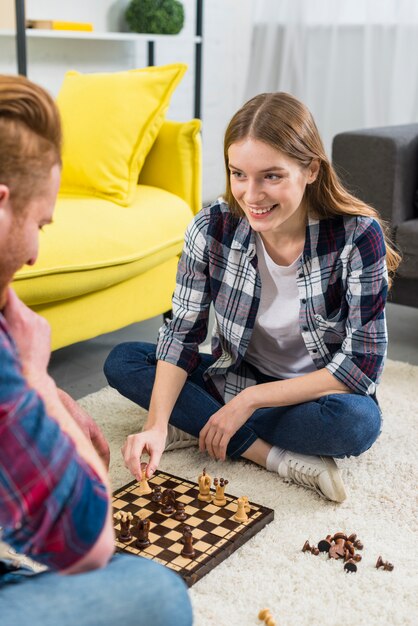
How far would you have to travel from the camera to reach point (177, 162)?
2.81m

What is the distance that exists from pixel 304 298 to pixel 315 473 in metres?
0.37

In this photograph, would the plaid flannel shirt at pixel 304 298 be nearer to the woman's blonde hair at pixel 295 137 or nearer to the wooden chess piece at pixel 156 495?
the woman's blonde hair at pixel 295 137

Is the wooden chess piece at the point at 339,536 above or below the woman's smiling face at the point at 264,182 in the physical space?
below

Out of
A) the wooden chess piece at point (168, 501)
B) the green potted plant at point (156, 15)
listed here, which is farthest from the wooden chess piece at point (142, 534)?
the green potted plant at point (156, 15)

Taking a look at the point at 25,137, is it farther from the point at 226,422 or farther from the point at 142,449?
the point at 226,422

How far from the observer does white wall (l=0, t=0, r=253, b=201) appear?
3.87 meters

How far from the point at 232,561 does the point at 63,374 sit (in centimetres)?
111

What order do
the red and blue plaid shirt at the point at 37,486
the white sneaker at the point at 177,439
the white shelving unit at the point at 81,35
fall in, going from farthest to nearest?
the white shelving unit at the point at 81,35 < the white sneaker at the point at 177,439 < the red and blue plaid shirt at the point at 37,486

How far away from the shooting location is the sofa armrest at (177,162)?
2771mm

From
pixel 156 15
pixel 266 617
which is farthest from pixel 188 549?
pixel 156 15

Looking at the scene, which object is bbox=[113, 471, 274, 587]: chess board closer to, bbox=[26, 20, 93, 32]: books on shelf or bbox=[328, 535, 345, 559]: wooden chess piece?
bbox=[328, 535, 345, 559]: wooden chess piece

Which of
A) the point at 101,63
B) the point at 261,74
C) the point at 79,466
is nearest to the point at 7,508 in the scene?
the point at 79,466

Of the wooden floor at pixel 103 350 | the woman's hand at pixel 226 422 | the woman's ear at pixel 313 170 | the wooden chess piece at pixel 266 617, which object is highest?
the woman's ear at pixel 313 170

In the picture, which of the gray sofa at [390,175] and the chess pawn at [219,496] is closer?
the chess pawn at [219,496]
